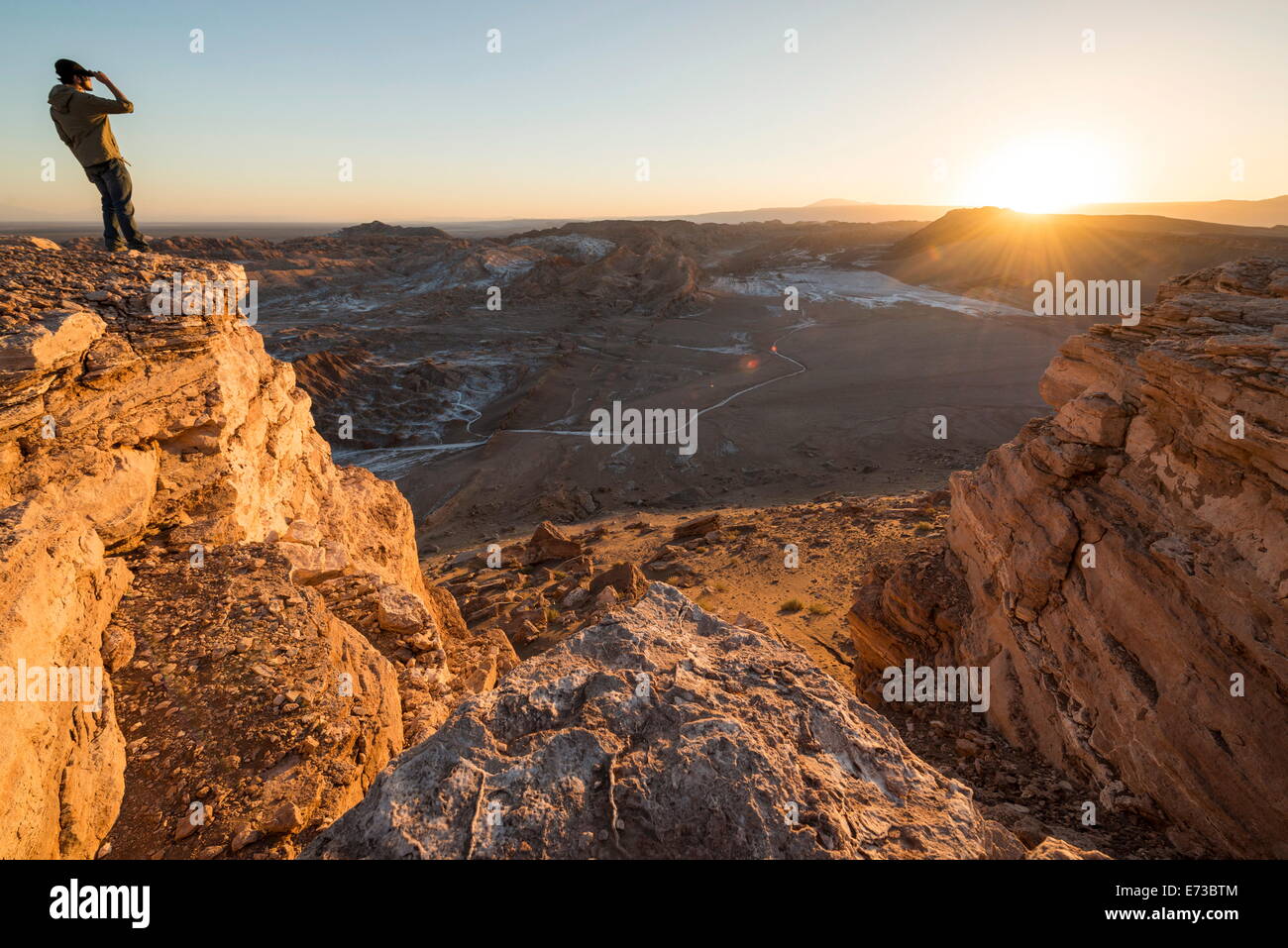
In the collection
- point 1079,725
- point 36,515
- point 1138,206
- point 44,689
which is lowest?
point 1079,725

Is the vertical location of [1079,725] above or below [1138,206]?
below

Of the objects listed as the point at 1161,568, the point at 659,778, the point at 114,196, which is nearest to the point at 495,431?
the point at 114,196

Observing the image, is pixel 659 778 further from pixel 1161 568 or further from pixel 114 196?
pixel 114 196

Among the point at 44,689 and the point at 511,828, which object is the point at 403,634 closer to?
the point at 44,689

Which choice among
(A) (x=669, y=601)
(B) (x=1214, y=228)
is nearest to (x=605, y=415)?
(A) (x=669, y=601)

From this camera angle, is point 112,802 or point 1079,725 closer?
point 112,802

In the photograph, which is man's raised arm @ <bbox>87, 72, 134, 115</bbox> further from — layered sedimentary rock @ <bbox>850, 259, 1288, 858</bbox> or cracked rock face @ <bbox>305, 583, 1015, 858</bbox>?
layered sedimentary rock @ <bbox>850, 259, 1288, 858</bbox>

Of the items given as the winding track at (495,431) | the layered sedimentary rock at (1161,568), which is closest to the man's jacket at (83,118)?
the layered sedimentary rock at (1161,568)
